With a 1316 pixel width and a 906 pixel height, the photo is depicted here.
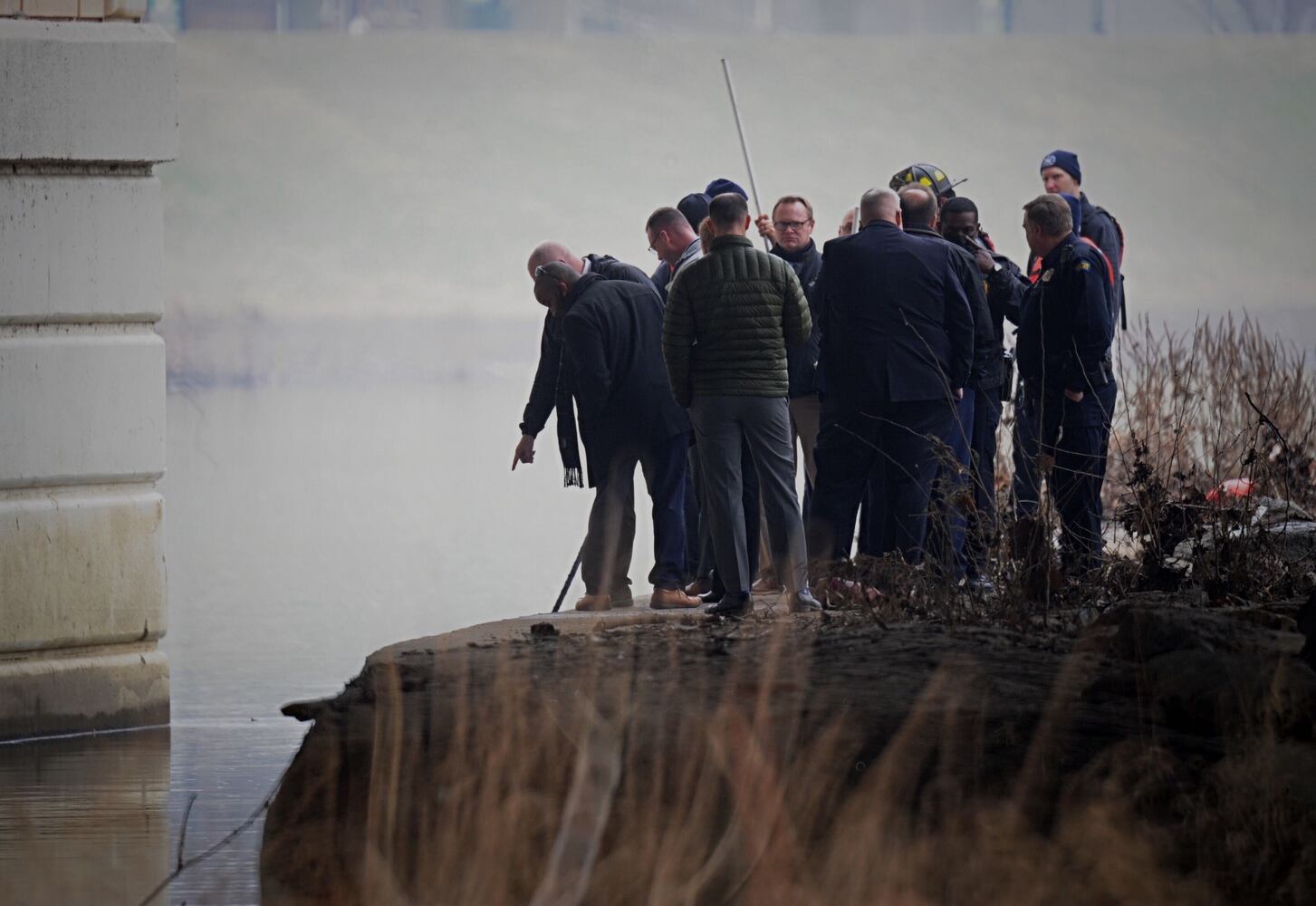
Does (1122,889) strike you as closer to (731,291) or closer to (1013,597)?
(1013,597)

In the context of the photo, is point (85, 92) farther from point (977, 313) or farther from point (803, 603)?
point (977, 313)

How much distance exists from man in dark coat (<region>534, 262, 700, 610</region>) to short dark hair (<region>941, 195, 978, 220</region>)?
1.34 m

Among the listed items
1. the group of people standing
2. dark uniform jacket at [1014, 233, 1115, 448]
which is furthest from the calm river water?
dark uniform jacket at [1014, 233, 1115, 448]

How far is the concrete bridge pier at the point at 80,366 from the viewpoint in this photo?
734cm

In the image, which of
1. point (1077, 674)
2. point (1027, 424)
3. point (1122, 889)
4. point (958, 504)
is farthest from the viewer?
point (1027, 424)

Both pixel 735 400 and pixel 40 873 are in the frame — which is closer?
pixel 40 873

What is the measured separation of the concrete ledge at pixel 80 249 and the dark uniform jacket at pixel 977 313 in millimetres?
3062

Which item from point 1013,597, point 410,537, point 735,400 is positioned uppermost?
point 735,400

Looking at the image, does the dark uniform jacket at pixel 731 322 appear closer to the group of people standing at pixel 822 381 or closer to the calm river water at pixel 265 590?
the group of people standing at pixel 822 381

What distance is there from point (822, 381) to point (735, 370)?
649 mm

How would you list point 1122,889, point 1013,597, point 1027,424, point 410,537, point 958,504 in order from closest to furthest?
point 1122,889 → point 1013,597 → point 958,504 → point 1027,424 → point 410,537

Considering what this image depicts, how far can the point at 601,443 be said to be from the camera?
931 cm

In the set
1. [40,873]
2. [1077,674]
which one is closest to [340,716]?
[40,873]

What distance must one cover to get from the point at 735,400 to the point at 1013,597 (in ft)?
5.89
